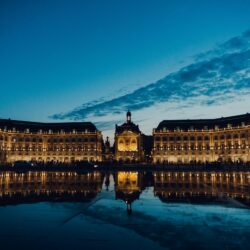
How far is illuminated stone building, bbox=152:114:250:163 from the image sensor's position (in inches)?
5202

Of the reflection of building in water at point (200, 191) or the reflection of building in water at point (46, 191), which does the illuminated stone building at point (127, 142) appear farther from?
the reflection of building in water at point (46, 191)

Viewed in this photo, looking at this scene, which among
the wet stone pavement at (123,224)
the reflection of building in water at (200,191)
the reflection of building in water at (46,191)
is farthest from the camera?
the reflection of building in water at (200,191)

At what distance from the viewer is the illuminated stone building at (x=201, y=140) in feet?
433

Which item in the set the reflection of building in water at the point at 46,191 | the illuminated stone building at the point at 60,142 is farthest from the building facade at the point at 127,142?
the reflection of building in water at the point at 46,191

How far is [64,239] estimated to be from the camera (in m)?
8.20

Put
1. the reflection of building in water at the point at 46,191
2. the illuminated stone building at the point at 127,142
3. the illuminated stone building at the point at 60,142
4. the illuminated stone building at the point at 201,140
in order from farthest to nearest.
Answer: the illuminated stone building at the point at 127,142
the illuminated stone building at the point at 60,142
the illuminated stone building at the point at 201,140
the reflection of building in water at the point at 46,191

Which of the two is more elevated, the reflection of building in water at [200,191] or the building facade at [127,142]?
the building facade at [127,142]

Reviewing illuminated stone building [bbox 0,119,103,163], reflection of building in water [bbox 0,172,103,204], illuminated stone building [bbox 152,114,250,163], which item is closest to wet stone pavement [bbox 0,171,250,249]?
reflection of building in water [bbox 0,172,103,204]

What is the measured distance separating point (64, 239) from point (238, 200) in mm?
10683

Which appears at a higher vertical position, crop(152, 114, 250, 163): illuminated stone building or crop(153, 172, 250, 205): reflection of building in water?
crop(152, 114, 250, 163): illuminated stone building

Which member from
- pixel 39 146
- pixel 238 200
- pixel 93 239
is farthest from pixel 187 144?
pixel 93 239

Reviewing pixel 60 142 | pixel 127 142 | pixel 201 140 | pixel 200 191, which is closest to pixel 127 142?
pixel 127 142

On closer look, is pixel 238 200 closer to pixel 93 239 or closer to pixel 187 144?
pixel 93 239

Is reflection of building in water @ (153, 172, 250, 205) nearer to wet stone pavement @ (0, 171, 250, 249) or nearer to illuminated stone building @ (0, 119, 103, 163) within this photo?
wet stone pavement @ (0, 171, 250, 249)
